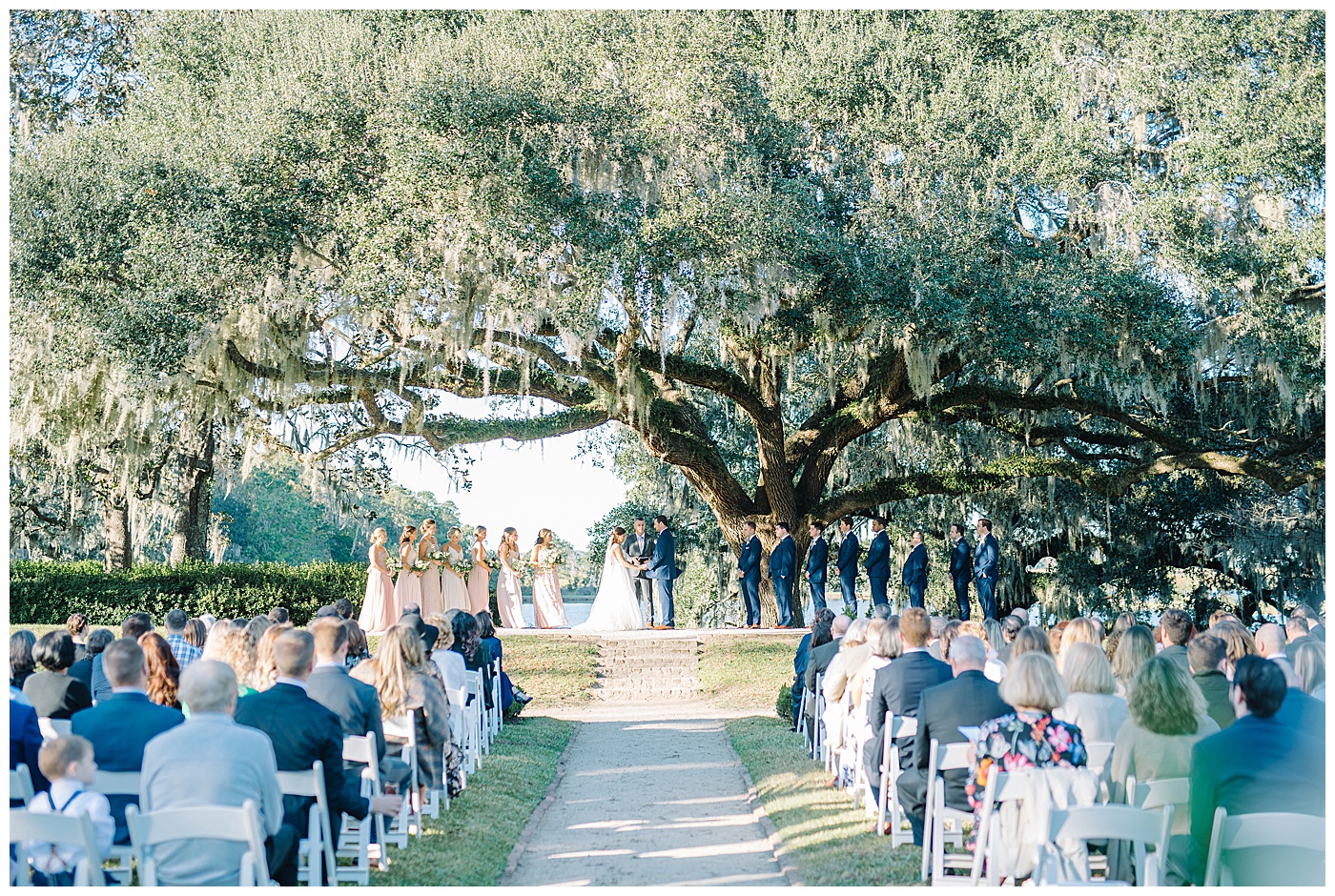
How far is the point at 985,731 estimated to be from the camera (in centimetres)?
467

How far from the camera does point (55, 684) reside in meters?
5.29

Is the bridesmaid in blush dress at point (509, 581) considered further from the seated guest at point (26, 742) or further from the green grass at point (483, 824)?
the seated guest at point (26, 742)

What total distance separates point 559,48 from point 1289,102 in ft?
25.7

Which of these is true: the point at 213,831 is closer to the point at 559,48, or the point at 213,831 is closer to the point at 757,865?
the point at 757,865

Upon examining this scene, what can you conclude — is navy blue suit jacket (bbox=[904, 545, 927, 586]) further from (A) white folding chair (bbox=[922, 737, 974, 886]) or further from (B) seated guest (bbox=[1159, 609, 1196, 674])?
(A) white folding chair (bbox=[922, 737, 974, 886])

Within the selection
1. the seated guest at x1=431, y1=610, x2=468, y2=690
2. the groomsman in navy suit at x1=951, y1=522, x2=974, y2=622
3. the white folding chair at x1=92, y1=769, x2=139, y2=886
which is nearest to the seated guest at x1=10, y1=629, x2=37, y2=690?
the white folding chair at x1=92, y1=769, x2=139, y2=886

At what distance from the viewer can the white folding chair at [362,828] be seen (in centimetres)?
502

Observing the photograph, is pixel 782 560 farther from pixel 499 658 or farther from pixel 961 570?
pixel 499 658

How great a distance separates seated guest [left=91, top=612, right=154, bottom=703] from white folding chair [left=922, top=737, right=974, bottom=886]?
4.17 m

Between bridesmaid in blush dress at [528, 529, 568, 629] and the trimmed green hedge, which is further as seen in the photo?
the trimmed green hedge

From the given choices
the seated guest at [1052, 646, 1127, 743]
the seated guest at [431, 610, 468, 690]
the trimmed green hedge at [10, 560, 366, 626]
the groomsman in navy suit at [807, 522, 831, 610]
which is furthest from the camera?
the trimmed green hedge at [10, 560, 366, 626]

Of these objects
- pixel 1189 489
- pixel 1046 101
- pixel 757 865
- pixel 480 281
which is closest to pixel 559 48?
pixel 480 281

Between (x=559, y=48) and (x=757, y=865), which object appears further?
(x=559, y=48)

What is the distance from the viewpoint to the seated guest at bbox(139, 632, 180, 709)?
5445mm
